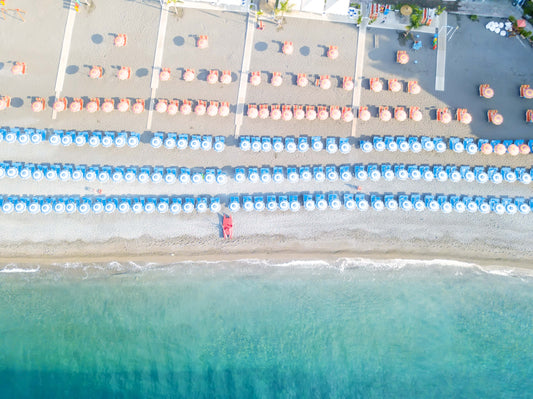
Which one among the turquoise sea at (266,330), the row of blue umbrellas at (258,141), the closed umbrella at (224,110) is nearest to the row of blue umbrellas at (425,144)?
the row of blue umbrellas at (258,141)

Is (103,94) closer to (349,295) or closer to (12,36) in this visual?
(12,36)

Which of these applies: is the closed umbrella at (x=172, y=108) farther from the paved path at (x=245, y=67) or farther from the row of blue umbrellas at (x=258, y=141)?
the paved path at (x=245, y=67)

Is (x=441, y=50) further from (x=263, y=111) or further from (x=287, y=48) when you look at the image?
(x=263, y=111)

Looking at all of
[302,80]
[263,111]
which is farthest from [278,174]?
[302,80]

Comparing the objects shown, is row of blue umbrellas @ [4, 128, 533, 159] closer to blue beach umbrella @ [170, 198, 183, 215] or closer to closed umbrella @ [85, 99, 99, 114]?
closed umbrella @ [85, 99, 99, 114]

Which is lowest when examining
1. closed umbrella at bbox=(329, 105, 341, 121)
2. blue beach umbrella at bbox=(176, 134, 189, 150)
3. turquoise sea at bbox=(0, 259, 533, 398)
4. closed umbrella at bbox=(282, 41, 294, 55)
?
turquoise sea at bbox=(0, 259, 533, 398)

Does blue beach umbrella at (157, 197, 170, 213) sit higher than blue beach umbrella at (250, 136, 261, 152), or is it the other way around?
blue beach umbrella at (250, 136, 261, 152)

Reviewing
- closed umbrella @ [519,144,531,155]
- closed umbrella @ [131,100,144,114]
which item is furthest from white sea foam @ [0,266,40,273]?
closed umbrella @ [519,144,531,155]
